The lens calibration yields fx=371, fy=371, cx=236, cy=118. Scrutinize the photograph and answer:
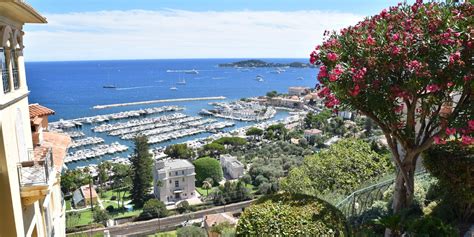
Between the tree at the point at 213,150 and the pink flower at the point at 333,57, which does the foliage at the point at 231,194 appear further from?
the pink flower at the point at 333,57

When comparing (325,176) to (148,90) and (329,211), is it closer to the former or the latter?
(329,211)

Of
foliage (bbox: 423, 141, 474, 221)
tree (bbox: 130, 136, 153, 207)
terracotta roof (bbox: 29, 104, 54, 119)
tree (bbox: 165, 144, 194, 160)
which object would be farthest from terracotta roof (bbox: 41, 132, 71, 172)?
tree (bbox: 165, 144, 194, 160)

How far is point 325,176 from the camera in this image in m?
15.3

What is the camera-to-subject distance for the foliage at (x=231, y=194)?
3569 centimetres

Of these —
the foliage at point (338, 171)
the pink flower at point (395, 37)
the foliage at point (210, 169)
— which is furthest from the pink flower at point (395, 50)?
the foliage at point (210, 169)

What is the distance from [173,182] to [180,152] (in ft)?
43.9

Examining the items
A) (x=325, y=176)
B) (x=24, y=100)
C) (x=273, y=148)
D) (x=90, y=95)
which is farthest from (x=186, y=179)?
(x=90, y=95)

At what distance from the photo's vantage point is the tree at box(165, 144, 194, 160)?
2068 inches

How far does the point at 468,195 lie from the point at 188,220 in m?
27.4

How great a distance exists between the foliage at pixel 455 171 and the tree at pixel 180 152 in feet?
156

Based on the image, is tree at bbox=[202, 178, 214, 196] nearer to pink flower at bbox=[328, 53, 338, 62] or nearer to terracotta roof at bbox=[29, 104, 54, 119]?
terracotta roof at bbox=[29, 104, 54, 119]

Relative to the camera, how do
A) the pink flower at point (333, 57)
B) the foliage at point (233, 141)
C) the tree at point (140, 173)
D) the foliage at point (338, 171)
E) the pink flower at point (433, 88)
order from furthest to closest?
the foliage at point (233, 141) → the tree at point (140, 173) → the foliage at point (338, 171) → the pink flower at point (333, 57) → the pink flower at point (433, 88)

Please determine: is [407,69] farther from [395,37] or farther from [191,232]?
[191,232]

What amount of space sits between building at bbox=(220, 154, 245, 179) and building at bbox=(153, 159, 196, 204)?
5.44 meters
